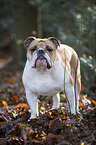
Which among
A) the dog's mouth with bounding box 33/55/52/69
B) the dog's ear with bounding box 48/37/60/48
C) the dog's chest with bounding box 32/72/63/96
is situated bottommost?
the dog's chest with bounding box 32/72/63/96

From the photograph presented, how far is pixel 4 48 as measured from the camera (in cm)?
1805

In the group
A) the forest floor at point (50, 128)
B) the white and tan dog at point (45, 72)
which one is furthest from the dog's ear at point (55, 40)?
the forest floor at point (50, 128)

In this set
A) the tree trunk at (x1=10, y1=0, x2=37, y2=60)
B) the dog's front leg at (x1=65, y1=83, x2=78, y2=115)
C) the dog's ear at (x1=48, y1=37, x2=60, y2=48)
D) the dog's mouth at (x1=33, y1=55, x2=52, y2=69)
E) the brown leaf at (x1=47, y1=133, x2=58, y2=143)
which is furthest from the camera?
the tree trunk at (x1=10, y1=0, x2=37, y2=60)

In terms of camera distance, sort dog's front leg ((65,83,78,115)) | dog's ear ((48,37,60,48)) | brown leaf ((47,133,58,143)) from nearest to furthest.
Answer: brown leaf ((47,133,58,143)) → dog's ear ((48,37,60,48)) → dog's front leg ((65,83,78,115))

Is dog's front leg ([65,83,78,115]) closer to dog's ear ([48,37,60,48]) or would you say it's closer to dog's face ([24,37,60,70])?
dog's face ([24,37,60,70])

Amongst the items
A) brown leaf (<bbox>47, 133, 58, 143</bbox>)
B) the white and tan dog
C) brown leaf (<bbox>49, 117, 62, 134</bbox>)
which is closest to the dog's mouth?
the white and tan dog

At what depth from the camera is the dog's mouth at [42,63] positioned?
2879 mm

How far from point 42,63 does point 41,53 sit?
138 mm

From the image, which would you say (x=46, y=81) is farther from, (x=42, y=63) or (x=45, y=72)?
(x=42, y=63)

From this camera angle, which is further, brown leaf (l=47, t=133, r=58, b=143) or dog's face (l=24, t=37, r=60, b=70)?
dog's face (l=24, t=37, r=60, b=70)

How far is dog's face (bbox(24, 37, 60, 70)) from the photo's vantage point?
9.49ft

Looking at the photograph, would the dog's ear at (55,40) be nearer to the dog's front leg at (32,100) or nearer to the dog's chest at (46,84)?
the dog's chest at (46,84)

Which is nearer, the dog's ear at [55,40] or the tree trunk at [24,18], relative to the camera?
the dog's ear at [55,40]

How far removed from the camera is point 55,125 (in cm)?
300
